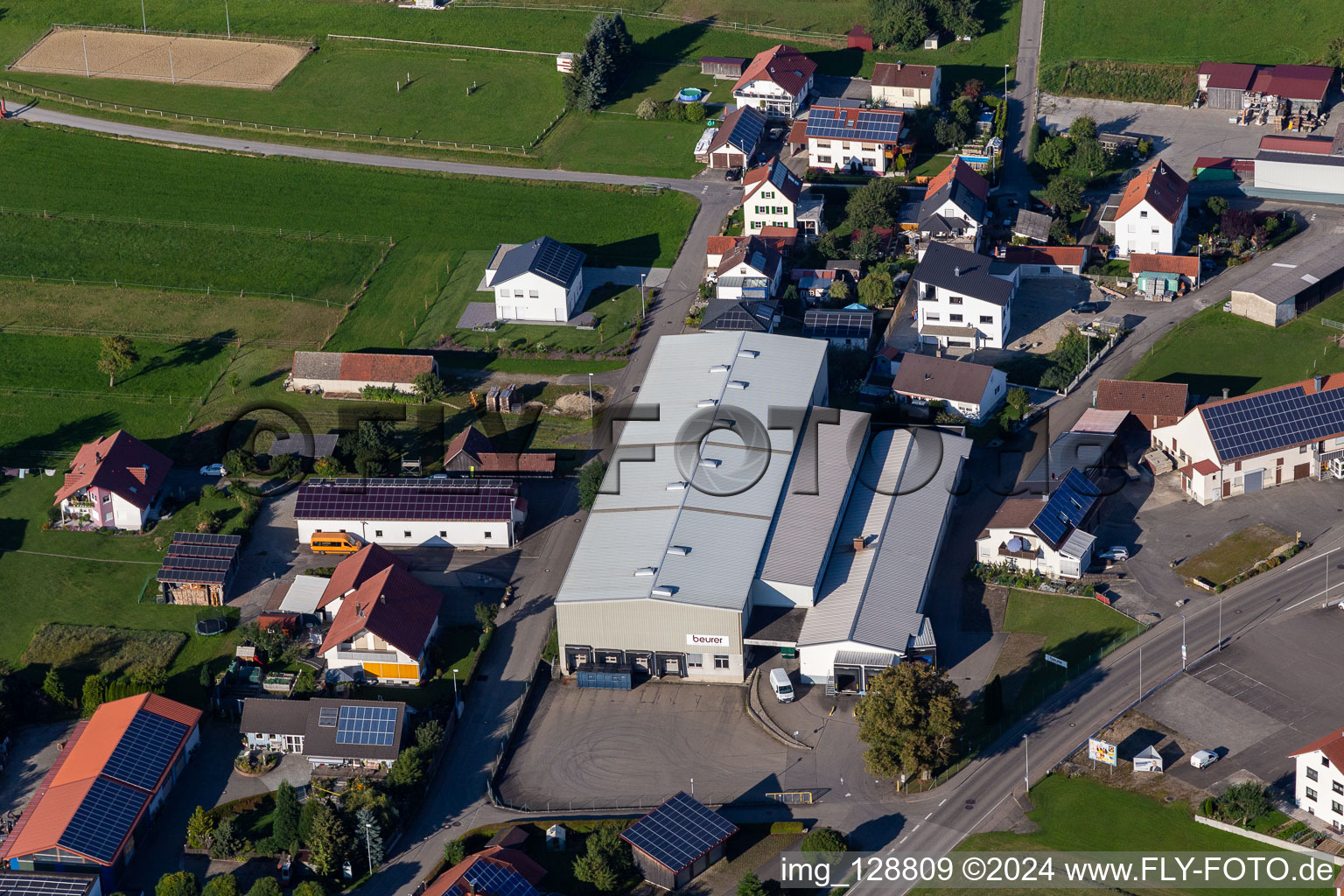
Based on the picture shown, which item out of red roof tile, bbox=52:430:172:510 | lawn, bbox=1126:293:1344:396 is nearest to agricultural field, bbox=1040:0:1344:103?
lawn, bbox=1126:293:1344:396

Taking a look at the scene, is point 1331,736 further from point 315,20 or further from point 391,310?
point 315,20

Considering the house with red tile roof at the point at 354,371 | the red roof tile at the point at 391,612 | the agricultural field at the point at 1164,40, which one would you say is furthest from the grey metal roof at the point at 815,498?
the agricultural field at the point at 1164,40

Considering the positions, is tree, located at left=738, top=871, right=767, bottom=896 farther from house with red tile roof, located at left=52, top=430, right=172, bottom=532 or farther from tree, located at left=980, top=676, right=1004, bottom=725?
house with red tile roof, located at left=52, top=430, right=172, bottom=532

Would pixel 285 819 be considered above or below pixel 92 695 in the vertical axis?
above

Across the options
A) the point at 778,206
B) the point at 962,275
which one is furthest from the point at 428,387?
the point at 962,275

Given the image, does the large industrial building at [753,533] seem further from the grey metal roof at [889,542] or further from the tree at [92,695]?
the tree at [92,695]

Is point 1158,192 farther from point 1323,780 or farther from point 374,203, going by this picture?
point 374,203

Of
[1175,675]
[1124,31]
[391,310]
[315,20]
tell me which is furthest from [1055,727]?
[315,20]
